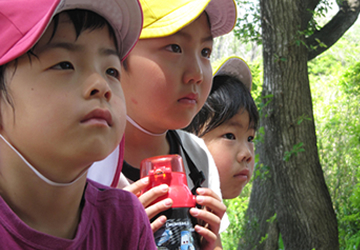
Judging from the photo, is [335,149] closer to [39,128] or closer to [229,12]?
[229,12]

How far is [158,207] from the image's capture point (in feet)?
4.14

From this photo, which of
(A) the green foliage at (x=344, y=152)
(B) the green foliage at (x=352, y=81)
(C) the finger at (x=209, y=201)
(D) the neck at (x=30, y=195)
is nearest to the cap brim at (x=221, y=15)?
(C) the finger at (x=209, y=201)

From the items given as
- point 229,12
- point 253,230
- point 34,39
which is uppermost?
point 229,12

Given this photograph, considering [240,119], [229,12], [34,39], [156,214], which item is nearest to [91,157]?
[34,39]

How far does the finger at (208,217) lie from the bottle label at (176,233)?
0.05m

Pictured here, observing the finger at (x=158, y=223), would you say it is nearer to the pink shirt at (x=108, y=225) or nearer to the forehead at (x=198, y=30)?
the pink shirt at (x=108, y=225)

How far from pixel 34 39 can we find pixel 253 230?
516 cm

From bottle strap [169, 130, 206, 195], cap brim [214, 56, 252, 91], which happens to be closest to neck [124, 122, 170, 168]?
bottle strap [169, 130, 206, 195]

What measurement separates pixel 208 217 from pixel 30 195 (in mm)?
700

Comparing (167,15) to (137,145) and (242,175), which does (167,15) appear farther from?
(242,175)

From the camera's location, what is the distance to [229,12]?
1.79 metres

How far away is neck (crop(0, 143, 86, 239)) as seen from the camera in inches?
36.6

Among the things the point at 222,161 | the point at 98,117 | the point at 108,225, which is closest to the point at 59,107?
→ the point at 98,117

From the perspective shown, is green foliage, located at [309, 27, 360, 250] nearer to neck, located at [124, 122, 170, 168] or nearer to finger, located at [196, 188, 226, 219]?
finger, located at [196, 188, 226, 219]
